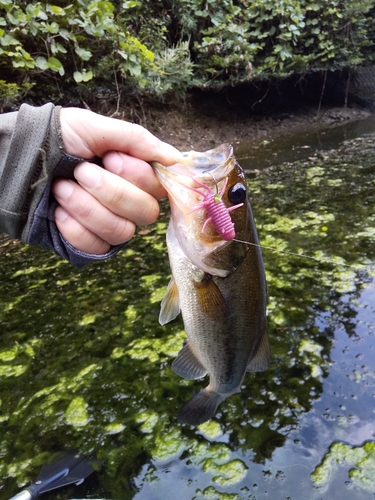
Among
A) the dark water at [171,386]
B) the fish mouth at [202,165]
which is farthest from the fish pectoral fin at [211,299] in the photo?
the dark water at [171,386]

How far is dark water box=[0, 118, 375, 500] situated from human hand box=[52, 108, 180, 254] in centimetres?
151

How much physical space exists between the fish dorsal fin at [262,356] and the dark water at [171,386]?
807mm

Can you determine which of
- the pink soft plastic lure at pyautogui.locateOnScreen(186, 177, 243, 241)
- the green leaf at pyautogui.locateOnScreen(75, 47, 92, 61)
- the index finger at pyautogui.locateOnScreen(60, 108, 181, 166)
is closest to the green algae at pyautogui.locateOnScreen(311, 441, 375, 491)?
the pink soft plastic lure at pyautogui.locateOnScreen(186, 177, 243, 241)

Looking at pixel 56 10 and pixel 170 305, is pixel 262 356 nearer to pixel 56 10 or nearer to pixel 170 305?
pixel 170 305

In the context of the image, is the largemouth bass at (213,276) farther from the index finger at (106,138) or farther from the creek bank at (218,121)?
the creek bank at (218,121)

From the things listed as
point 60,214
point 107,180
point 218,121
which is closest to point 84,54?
point 218,121

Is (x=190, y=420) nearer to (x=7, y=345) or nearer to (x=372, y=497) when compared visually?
(x=372, y=497)

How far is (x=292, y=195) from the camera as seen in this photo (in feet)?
19.5

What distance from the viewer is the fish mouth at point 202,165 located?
1446 millimetres

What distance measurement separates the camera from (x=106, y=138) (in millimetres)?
1402

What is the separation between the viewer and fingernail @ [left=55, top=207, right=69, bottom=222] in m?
1.57

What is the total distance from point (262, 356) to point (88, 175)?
110 cm

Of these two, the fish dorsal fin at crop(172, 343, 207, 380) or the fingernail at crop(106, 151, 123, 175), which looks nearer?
the fingernail at crop(106, 151, 123, 175)

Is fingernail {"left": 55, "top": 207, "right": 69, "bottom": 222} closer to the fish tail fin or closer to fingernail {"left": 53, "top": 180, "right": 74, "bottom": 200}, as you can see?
fingernail {"left": 53, "top": 180, "right": 74, "bottom": 200}
